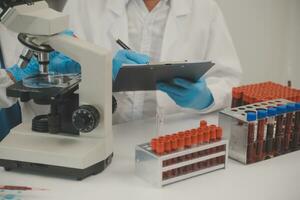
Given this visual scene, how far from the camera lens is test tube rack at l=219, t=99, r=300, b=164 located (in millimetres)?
1232

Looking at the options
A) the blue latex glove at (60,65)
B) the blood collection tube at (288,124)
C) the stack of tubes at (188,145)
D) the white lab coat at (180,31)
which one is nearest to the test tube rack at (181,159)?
the stack of tubes at (188,145)

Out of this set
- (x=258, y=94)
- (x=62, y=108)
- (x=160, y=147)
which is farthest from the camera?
(x=258, y=94)

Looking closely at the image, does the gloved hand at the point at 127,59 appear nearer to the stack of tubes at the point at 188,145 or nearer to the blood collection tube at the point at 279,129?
the stack of tubes at the point at 188,145

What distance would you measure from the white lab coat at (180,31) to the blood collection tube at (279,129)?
45 cm

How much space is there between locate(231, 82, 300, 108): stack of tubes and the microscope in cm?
47

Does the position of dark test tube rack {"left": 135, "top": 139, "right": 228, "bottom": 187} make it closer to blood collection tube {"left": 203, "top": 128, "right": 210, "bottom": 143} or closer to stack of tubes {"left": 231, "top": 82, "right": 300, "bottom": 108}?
blood collection tube {"left": 203, "top": 128, "right": 210, "bottom": 143}

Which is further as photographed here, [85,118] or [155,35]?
[155,35]

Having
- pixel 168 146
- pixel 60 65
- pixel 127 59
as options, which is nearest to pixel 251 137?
pixel 168 146

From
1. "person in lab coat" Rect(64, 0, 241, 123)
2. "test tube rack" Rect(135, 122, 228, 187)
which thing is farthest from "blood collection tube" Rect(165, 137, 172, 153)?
"person in lab coat" Rect(64, 0, 241, 123)

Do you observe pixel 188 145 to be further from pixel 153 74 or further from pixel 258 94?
pixel 258 94

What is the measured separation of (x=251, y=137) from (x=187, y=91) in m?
0.31

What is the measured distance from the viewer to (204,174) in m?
1.19

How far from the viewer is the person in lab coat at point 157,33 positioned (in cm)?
173

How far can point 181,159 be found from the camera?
1120 millimetres
